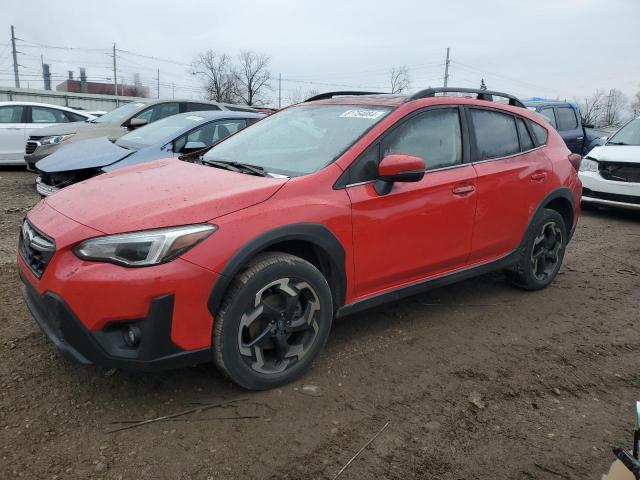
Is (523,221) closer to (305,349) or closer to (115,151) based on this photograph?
(305,349)

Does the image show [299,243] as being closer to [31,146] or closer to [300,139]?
[300,139]

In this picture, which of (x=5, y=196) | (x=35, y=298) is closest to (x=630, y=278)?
(x=35, y=298)

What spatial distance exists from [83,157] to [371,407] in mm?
4905

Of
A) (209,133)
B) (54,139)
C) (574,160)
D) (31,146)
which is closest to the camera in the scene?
(574,160)

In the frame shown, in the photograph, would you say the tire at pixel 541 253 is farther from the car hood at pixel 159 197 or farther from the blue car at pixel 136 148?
the blue car at pixel 136 148

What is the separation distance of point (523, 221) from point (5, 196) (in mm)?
7568

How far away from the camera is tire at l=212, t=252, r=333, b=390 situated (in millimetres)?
2619

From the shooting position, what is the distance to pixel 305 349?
9.73 feet

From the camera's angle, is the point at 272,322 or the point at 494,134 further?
the point at 494,134

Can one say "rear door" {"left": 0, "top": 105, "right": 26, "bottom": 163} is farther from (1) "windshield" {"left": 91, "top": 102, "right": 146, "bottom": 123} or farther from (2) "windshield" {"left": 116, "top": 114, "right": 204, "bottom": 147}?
(2) "windshield" {"left": 116, "top": 114, "right": 204, "bottom": 147}

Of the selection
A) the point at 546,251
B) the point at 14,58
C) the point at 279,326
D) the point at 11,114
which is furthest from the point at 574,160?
the point at 14,58

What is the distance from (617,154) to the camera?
8172 millimetres

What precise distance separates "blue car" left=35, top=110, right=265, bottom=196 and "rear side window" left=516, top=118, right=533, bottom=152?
3.40 m

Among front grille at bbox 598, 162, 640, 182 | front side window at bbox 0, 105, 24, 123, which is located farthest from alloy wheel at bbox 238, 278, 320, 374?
front side window at bbox 0, 105, 24, 123
